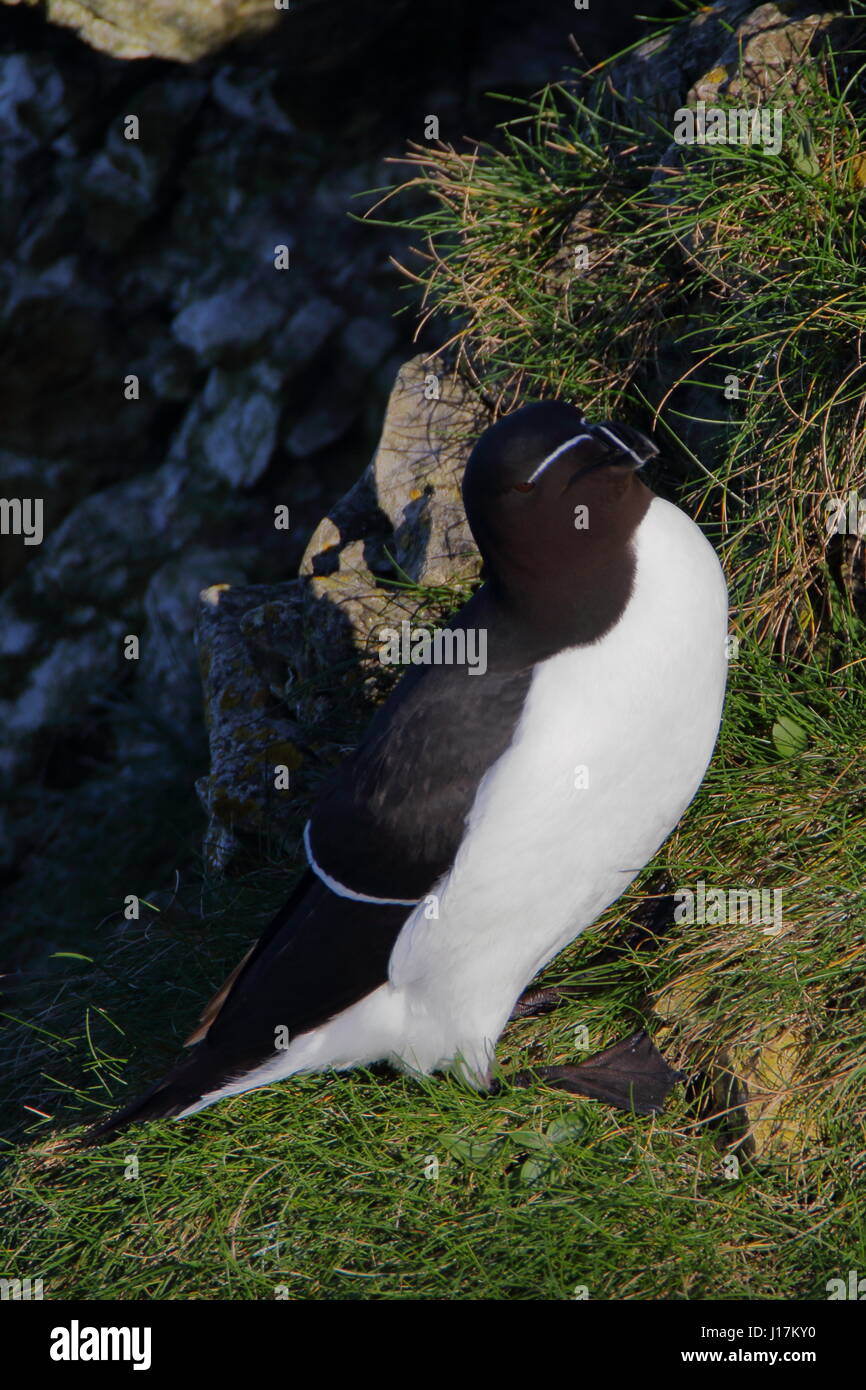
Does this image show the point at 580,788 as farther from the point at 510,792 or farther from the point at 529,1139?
the point at 529,1139

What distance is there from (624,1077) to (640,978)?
0.32 metres

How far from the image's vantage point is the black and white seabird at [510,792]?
263 cm

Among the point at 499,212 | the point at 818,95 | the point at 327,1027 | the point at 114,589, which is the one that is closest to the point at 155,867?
the point at 114,589

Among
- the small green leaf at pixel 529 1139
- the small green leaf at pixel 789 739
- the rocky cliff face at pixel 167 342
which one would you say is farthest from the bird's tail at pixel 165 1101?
the rocky cliff face at pixel 167 342

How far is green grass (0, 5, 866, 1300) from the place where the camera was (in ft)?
8.46

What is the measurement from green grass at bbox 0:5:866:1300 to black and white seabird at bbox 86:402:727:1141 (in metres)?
0.16

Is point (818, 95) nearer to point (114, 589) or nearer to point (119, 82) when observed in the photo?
point (119, 82)

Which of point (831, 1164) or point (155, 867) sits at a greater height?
point (155, 867)

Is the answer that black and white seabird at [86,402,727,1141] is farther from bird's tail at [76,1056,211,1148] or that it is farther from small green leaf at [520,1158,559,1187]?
small green leaf at [520,1158,559,1187]

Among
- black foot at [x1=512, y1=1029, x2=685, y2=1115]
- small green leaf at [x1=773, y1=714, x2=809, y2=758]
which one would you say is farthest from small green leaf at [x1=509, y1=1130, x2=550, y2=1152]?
small green leaf at [x1=773, y1=714, x2=809, y2=758]

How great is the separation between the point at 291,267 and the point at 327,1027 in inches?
167

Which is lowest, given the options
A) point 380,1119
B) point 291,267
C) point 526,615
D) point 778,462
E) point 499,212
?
point 380,1119

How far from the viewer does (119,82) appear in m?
5.93

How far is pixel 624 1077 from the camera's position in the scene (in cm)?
281
